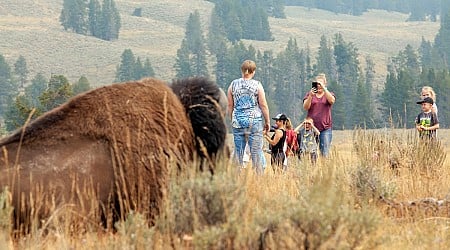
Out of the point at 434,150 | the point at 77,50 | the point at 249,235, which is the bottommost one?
the point at 77,50

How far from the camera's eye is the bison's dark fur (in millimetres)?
5031

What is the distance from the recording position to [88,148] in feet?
17.2

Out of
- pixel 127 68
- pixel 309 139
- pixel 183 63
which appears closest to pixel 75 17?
pixel 183 63

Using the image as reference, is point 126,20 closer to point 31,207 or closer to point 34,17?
point 34,17

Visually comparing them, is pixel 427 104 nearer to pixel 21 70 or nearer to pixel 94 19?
pixel 21 70

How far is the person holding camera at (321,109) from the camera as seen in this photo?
1122 cm

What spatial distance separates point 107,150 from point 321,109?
6424mm

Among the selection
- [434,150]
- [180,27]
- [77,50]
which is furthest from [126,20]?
[434,150]

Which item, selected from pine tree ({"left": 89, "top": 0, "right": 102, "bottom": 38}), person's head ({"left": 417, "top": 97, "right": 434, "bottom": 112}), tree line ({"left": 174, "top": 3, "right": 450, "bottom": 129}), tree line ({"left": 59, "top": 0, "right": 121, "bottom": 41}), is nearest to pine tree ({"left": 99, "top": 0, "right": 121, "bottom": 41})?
tree line ({"left": 59, "top": 0, "right": 121, "bottom": 41})

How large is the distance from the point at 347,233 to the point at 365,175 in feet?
8.95

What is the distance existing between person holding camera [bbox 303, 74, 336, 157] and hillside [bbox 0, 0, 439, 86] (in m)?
117

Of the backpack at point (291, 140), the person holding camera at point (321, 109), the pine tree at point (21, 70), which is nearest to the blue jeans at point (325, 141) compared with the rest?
the person holding camera at point (321, 109)

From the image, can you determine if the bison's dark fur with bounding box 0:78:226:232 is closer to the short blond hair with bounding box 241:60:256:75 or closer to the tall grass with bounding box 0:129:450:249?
the tall grass with bounding box 0:129:450:249

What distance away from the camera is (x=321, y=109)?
11.3 metres
